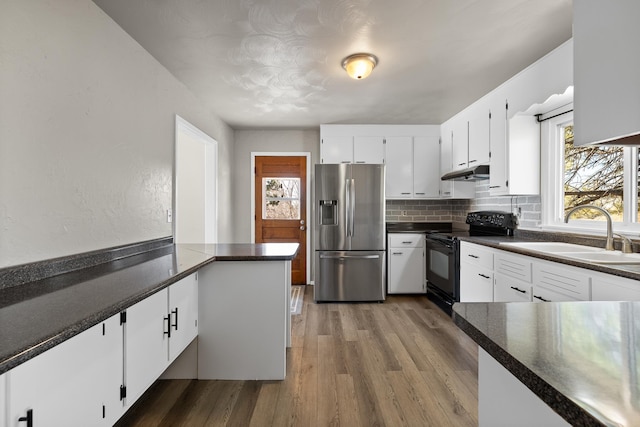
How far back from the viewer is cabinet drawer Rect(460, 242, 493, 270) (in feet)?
9.34

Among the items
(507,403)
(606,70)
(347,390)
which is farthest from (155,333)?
(606,70)

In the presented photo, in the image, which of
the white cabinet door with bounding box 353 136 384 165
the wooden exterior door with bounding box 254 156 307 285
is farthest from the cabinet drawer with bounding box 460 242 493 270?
the wooden exterior door with bounding box 254 156 307 285

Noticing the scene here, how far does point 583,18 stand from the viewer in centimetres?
75

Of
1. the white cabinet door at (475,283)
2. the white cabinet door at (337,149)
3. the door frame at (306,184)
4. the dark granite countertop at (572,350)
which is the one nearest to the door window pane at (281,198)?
the door frame at (306,184)

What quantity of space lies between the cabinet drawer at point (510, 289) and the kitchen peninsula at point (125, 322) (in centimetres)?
169

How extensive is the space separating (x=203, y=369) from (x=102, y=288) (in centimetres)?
116

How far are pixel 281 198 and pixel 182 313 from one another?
3.17 metres

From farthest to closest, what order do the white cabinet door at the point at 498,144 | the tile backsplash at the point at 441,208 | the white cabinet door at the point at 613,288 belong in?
the tile backsplash at the point at 441,208 → the white cabinet door at the point at 498,144 → the white cabinet door at the point at 613,288

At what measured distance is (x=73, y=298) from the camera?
4.07ft

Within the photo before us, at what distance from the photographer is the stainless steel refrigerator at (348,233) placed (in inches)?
164

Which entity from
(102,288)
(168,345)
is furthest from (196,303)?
(102,288)

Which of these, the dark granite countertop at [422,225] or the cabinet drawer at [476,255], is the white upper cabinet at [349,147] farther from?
the cabinet drawer at [476,255]

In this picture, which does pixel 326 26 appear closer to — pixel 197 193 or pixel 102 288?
pixel 102 288

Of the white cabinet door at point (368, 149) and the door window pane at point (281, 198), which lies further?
the door window pane at point (281, 198)
